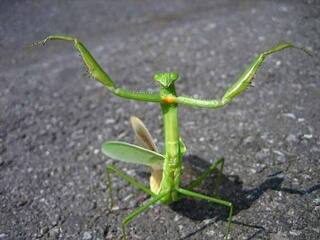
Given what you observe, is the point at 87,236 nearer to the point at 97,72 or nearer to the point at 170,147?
the point at 170,147

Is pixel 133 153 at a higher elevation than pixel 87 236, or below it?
higher

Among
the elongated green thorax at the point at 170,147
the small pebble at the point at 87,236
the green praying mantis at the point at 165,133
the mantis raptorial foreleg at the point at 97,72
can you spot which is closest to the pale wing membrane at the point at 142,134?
the green praying mantis at the point at 165,133

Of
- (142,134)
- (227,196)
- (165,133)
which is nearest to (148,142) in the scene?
(142,134)

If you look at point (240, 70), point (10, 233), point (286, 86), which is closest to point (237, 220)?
point (10, 233)

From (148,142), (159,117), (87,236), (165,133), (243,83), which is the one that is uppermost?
(243,83)

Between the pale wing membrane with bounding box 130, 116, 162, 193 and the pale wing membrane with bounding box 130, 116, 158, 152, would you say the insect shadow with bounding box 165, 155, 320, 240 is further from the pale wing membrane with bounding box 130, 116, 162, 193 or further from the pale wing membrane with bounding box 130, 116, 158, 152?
the pale wing membrane with bounding box 130, 116, 158, 152

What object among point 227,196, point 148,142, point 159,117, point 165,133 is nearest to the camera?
point 165,133
